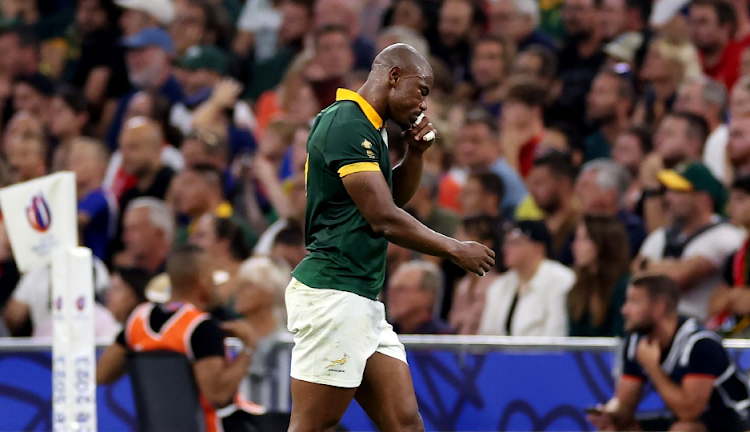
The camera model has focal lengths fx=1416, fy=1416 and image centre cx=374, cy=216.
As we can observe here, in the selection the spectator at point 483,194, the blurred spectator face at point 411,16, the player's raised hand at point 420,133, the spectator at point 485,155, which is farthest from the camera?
the blurred spectator face at point 411,16

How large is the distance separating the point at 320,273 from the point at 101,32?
10201 millimetres

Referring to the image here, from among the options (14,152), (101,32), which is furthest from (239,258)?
(101,32)

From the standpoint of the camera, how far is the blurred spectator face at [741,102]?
984 centimetres

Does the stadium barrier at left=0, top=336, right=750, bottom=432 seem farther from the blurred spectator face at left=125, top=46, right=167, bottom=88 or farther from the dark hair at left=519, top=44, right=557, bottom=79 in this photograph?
the blurred spectator face at left=125, top=46, right=167, bottom=88

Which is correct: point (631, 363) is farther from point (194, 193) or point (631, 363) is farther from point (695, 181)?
point (194, 193)

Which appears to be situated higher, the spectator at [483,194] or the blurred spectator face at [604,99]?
the blurred spectator face at [604,99]

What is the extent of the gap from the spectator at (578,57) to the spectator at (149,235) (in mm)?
3475

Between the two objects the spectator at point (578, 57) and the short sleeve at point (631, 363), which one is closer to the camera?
the short sleeve at point (631, 363)

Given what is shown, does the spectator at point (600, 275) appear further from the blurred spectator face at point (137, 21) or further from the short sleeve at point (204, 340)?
the blurred spectator face at point (137, 21)

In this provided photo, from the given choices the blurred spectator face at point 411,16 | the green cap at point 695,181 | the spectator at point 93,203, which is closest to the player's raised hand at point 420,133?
the green cap at point 695,181

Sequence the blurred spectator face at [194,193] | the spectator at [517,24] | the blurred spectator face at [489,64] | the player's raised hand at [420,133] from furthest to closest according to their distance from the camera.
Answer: the spectator at [517,24] < the blurred spectator face at [489,64] < the blurred spectator face at [194,193] < the player's raised hand at [420,133]

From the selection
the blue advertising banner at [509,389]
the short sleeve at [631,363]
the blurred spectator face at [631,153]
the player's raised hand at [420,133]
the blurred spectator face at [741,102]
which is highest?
the player's raised hand at [420,133]

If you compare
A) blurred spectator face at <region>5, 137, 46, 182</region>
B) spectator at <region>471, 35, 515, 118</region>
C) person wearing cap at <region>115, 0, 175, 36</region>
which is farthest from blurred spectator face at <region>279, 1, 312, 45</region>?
blurred spectator face at <region>5, 137, 46, 182</region>

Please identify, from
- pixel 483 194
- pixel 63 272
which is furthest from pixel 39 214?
pixel 483 194
